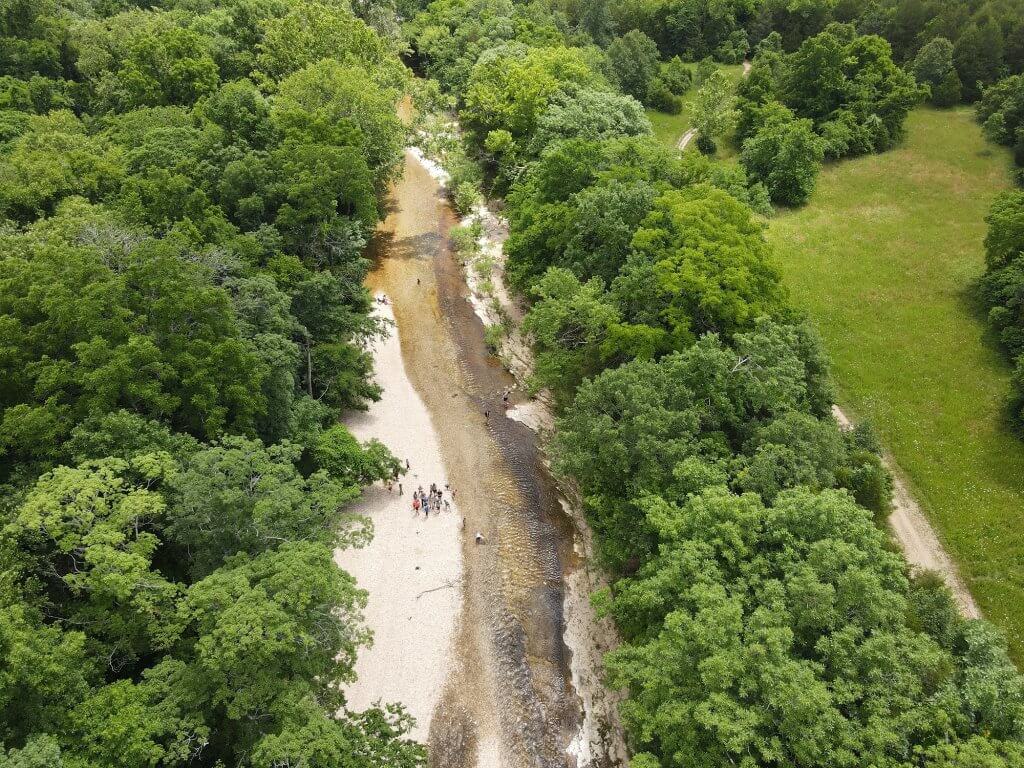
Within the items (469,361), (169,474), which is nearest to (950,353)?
(469,361)

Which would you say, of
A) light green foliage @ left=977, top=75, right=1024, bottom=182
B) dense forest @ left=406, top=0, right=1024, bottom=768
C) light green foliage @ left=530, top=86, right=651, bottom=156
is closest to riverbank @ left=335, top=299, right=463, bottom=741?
dense forest @ left=406, top=0, right=1024, bottom=768

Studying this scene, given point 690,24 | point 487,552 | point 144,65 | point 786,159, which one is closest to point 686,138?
point 786,159

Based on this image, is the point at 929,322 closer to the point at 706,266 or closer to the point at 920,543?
the point at 920,543

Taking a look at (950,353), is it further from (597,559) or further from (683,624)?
(683,624)

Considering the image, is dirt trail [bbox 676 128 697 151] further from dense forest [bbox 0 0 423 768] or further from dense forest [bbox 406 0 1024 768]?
dense forest [bbox 0 0 423 768]

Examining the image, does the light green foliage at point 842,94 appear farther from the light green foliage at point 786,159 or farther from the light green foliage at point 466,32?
the light green foliage at point 466,32

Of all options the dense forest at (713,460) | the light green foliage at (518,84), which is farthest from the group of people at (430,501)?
the light green foliage at (518,84)

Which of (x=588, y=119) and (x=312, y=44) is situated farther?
(x=312, y=44)
